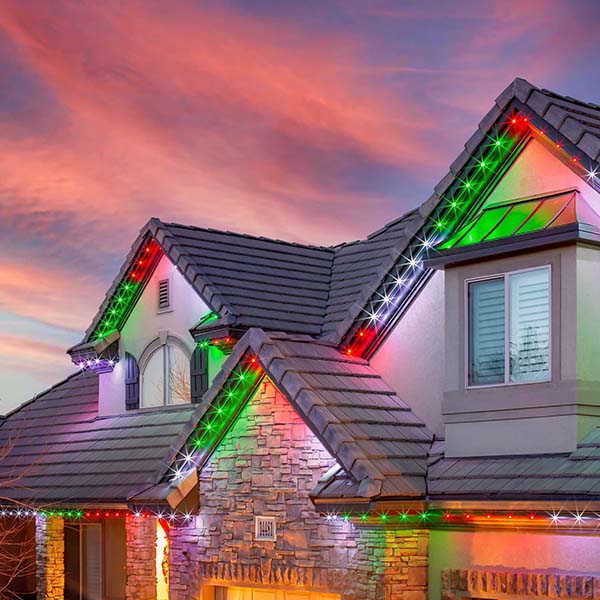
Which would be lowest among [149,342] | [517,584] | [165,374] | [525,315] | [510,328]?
[517,584]

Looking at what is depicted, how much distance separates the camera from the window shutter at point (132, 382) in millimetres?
22984

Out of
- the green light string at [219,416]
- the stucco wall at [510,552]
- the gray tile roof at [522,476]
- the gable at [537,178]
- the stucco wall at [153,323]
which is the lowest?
the stucco wall at [510,552]

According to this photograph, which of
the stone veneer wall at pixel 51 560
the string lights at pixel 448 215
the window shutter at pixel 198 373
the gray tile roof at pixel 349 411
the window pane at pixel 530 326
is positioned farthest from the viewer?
the stone veneer wall at pixel 51 560

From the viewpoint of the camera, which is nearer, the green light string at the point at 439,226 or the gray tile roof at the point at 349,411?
the gray tile roof at the point at 349,411

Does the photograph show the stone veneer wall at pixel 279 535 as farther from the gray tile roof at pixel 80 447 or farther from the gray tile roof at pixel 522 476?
the gray tile roof at pixel 80 447

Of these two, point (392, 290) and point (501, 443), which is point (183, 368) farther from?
point (501, 443)

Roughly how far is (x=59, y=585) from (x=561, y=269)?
13240 mm

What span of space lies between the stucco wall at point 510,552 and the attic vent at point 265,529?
2.33 meters

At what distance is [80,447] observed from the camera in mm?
23359

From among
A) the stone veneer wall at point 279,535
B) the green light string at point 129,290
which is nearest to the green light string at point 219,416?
the stone veneer wall at point 279,535

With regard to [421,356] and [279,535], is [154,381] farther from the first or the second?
[421,356]

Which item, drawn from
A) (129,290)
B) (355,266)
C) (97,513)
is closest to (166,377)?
(129,290)

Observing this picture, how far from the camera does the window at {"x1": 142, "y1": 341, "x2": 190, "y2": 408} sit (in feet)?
71.9

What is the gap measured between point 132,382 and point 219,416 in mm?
5944
